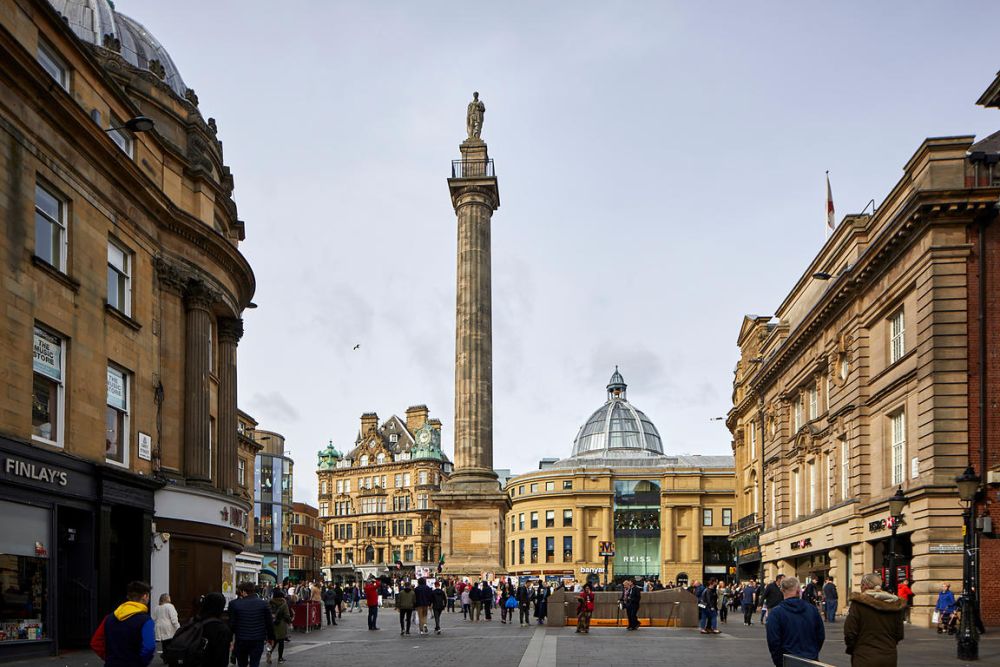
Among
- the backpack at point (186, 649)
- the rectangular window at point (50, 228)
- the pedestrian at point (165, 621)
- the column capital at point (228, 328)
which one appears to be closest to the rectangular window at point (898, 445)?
the column capital at point (228, 328)

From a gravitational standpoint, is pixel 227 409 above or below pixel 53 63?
below

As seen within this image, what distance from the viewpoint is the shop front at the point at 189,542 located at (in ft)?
87.3

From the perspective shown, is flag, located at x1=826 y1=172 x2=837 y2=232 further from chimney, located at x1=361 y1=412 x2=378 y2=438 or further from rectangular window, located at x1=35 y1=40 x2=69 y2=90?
chimney, located at x1=361 y1=412 x2=378 y2=438

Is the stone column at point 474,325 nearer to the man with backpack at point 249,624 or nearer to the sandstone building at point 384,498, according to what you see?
the man with backpack at point 249,624

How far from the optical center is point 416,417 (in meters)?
152

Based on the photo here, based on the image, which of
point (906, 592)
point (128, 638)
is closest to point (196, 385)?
point (128, 638)

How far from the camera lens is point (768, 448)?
62.2 metres

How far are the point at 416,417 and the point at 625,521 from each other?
37.8 m

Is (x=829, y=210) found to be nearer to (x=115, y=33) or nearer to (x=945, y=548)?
(x=945, y=548)

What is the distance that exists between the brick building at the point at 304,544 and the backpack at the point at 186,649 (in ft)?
395

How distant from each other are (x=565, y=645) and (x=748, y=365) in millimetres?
52258

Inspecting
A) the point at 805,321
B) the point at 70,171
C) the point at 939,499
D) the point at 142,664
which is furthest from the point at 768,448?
the point at 142,664

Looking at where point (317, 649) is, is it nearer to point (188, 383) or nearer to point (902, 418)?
point (188, 383)

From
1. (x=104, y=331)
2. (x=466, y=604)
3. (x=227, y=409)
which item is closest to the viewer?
(x=104, y=331)
